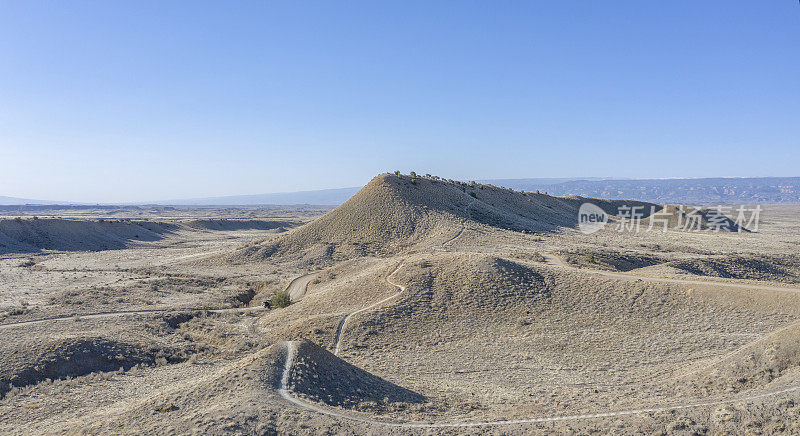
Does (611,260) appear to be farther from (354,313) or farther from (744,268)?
(354,313)

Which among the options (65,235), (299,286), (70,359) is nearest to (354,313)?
(299,286)

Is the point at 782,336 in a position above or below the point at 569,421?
above

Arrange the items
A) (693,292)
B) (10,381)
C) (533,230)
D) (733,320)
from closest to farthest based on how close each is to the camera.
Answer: (10,381) → (733,320) → (693,292) → (533,230)

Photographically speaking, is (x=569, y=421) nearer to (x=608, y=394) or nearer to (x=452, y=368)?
(x=608, y=394)

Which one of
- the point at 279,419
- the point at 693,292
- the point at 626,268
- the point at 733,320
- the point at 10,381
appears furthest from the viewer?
the point at 626,268

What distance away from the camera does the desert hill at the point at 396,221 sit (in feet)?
151

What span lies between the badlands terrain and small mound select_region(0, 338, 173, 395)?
71 mm

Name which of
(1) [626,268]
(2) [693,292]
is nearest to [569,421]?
(2) [693,292]

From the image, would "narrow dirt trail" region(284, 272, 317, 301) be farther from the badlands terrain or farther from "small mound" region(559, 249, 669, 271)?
"small mound" region(559, 249, 669, 271)

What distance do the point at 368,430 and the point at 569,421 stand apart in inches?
198

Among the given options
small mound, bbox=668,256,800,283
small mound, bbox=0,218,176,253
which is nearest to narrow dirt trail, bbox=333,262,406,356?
small mound, bbox=668,256,800,283

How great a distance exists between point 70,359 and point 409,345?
545 inches

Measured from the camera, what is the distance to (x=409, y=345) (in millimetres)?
20531

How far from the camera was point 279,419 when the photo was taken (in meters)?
10.5
